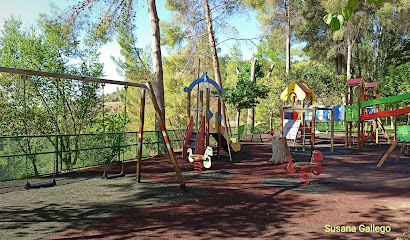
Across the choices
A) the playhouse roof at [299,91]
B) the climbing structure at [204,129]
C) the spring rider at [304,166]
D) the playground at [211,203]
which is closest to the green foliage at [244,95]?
the playhouse roof at [299,91]

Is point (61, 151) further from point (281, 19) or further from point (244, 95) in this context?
point (281, 19)

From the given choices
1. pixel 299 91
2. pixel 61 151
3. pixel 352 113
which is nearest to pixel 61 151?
pixel 61 151

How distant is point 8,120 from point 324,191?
9.36 metres

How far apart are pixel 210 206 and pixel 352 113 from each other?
12.5 meters

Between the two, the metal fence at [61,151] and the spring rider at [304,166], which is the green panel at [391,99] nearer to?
the spring rider at [304,166]

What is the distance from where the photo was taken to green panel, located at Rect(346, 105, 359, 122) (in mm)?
16281

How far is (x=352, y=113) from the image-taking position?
53.8 ft

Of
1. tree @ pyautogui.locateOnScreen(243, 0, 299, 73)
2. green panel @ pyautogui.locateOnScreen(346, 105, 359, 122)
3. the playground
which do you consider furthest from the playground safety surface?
tree @ pyautogui.locateOnScreen(243, 0, 299, 73)

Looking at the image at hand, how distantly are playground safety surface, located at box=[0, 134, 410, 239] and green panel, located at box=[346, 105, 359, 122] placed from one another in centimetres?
657

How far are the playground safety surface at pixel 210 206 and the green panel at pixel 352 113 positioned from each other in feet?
21.6

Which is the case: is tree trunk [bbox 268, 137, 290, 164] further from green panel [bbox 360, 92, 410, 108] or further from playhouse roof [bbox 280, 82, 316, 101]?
playhouse roof [bbox 280, 82, 316, 101]

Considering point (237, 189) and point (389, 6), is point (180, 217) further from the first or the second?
point (389, 6)

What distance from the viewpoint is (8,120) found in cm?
1059

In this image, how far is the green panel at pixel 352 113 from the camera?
16.3 meters
